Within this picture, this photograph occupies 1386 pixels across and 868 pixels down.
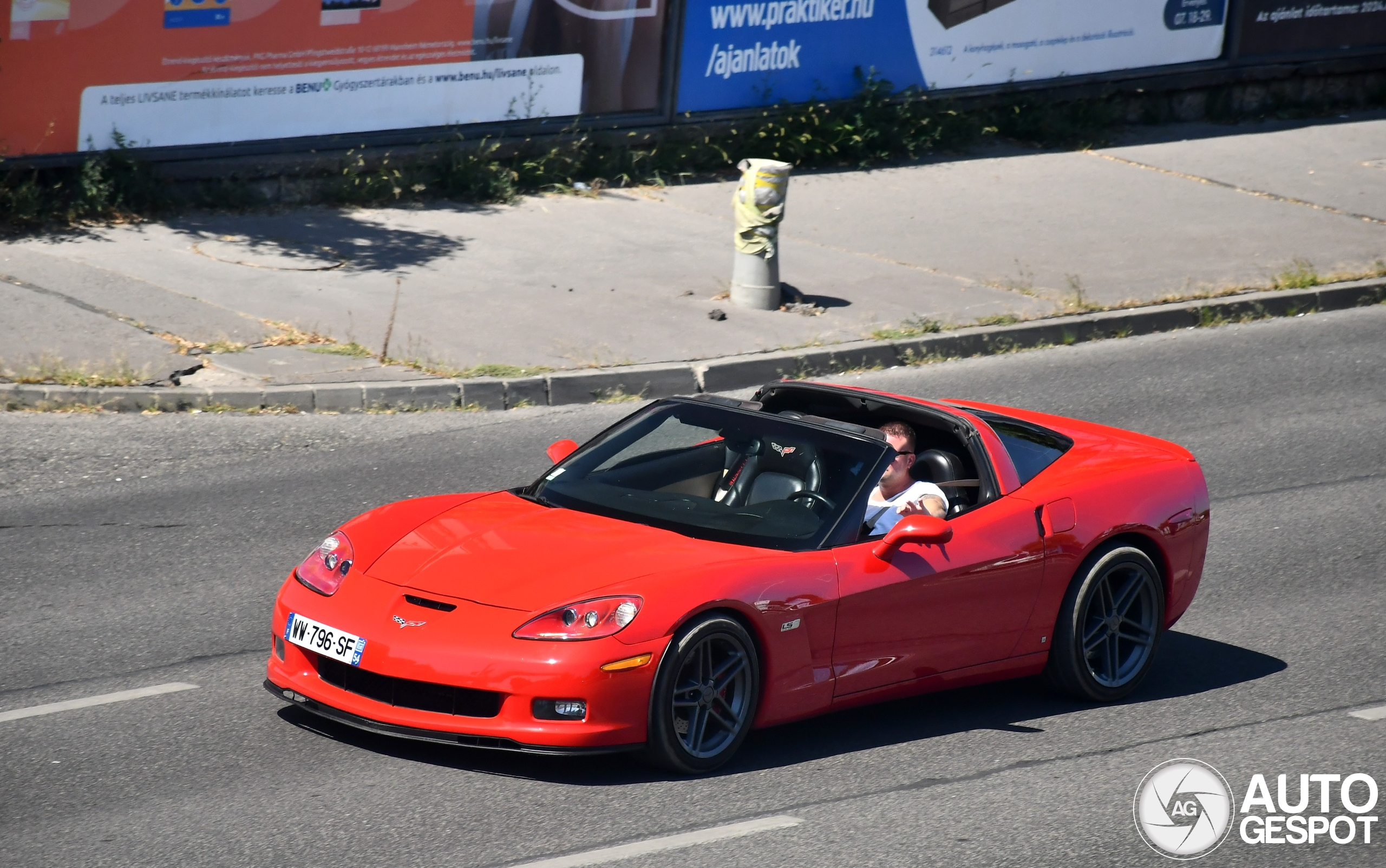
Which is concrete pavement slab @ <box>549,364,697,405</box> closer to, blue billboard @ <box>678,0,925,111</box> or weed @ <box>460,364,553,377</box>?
weed @ <box>460,364,553,377</box>

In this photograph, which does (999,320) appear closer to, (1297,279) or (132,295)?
(1297,279)

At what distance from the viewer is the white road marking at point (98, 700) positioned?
5.88 metres

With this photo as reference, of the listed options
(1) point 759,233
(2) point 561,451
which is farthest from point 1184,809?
(1) point 759,233

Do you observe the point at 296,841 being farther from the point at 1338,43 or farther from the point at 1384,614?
the point at 1338,43

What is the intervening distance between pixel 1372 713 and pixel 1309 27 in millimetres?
17335

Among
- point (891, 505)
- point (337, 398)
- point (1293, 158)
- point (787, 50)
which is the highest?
point (787, 50)

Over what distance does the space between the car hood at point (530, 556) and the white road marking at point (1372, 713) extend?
2859 mm

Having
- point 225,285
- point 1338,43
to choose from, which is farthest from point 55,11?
point 1338,43

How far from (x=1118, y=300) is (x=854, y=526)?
851cm

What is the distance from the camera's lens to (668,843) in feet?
16.4

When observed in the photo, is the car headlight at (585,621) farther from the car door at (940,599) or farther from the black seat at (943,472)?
the black seat at (943,472)

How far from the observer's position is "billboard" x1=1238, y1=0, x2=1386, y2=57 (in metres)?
21.1

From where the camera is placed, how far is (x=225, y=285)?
509 inches

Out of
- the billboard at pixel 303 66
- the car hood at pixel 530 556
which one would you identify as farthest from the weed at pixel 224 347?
the car hood at pixel 530 556
